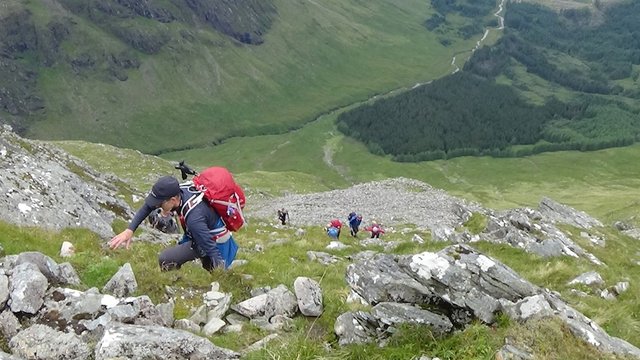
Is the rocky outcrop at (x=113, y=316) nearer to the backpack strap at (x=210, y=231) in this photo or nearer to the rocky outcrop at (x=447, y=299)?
the backpack strap at (x=210, y=231)

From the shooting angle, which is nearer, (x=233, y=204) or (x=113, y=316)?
(x=113, y=316)

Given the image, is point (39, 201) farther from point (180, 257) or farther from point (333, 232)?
point (333, 232)

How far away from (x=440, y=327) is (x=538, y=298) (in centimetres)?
230

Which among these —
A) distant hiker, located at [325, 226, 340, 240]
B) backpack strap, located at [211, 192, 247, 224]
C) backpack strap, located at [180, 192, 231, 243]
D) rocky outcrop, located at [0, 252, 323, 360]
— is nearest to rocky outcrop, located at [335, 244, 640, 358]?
rocky outcrop, located at [0, 252, 323, 360]

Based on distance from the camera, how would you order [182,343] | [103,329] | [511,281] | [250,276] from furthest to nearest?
[250,276] → [511,281] → [103,329] → [182,343]

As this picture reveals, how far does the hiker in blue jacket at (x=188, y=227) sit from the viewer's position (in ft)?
45.0

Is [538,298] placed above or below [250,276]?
above

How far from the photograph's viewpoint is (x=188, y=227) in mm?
14297

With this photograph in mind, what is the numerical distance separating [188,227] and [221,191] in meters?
1.28

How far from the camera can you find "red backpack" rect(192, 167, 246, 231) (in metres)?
14.2

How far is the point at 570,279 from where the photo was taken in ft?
82.3

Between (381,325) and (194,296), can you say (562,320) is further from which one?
(194,296)

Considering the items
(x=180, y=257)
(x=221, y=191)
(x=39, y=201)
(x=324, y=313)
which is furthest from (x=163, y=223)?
(x=324, y=313)

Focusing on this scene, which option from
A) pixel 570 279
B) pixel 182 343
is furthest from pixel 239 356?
pixel 570 279
